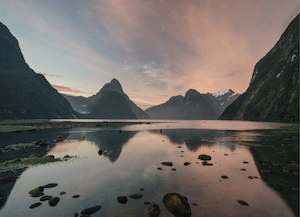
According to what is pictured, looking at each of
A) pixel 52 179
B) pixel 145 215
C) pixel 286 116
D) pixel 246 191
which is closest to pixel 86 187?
pixel 52 179

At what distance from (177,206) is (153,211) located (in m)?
2.27

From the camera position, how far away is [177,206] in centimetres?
1875

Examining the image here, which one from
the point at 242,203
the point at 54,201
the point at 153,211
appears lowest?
the point at 54,201

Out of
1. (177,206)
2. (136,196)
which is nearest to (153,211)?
(177,206)

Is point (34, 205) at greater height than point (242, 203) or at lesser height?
lesser

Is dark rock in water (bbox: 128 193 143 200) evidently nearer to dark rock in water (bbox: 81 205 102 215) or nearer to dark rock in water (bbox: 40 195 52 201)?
dark rock in water (bbox: 81 205 102 215)

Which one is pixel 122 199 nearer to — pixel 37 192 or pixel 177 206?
pixel 177 206

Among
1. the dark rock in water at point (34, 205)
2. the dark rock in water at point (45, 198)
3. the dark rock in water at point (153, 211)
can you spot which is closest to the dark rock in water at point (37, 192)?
the dark rock in water at point (45, 198)

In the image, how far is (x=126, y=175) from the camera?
100 ft

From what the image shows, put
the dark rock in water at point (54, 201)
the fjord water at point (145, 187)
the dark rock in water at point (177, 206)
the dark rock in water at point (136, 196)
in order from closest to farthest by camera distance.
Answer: the dark rock in water at point (177, 206) → the fjord water at point (145, 187) → the dark rock in water at point (54, 201) → the dark rock in water at point (136, 196)

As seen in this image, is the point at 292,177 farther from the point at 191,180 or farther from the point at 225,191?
the point at 191,180

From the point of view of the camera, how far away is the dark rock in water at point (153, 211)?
58.5ft

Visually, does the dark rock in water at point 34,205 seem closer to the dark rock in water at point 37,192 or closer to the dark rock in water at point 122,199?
the dark rock in water at point 37,192

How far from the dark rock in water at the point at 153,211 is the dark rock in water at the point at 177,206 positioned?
1.23 meters
